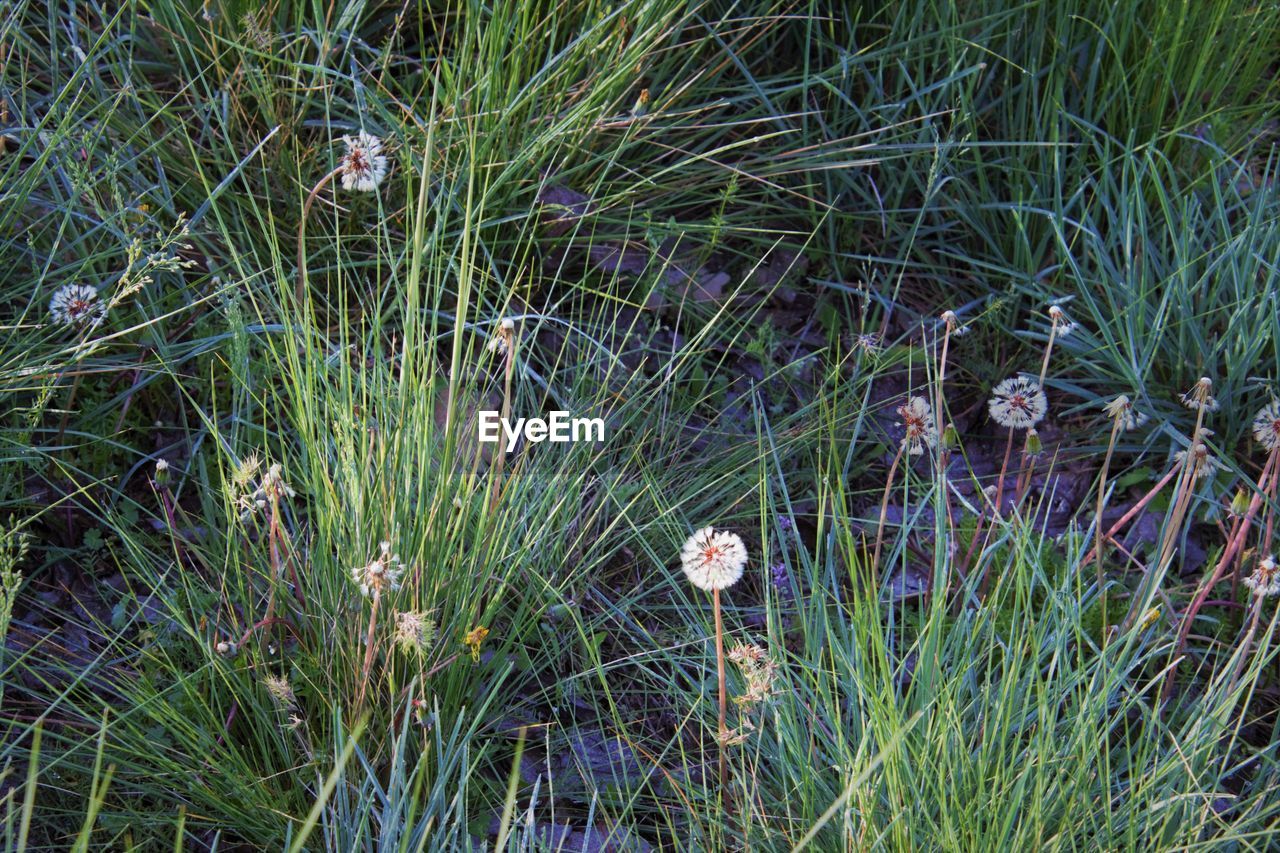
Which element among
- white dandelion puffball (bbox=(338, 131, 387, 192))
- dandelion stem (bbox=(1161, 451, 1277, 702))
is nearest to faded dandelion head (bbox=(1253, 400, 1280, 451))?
dandelion stem (bbox=(1161, 451, 1277, 702))

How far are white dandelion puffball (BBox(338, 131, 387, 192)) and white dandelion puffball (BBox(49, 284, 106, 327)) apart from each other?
0.51 meters

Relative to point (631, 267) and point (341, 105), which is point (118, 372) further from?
point (631, 267)

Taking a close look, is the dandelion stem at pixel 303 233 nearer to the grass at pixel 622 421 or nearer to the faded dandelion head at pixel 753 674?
the grass at pixel 622 421

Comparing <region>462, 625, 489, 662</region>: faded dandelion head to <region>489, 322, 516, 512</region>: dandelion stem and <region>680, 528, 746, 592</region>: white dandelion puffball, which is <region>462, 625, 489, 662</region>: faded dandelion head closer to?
<region>489, 322, 516, 512</region>: dandelion stem

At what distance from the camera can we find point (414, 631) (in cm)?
144

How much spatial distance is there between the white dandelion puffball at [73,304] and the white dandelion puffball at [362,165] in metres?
0.51

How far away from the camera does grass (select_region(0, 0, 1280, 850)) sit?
1568mm

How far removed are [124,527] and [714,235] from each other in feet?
4.13

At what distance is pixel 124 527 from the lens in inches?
78.7

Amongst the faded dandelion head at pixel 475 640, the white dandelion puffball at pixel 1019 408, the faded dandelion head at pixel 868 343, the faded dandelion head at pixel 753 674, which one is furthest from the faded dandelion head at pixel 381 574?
the white dandelion puffball at pixel 1019 408

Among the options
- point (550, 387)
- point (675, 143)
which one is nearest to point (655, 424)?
point (550, 387)

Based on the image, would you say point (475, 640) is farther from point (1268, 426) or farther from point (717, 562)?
point (1268, 426)

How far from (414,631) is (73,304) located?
996 mm

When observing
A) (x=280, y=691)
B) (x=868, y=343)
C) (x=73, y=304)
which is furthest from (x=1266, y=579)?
(x=73, y=304)
